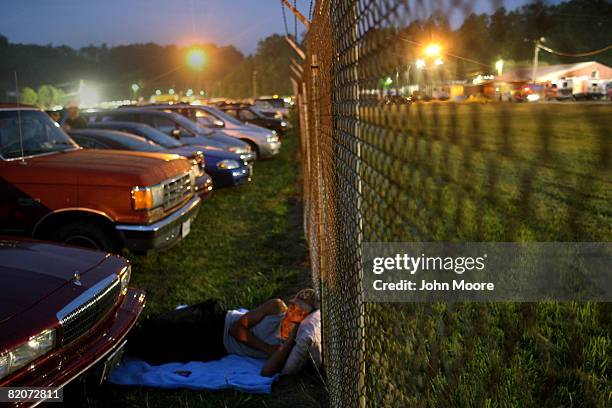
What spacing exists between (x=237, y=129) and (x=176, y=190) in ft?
30.6

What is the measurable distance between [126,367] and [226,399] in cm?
89

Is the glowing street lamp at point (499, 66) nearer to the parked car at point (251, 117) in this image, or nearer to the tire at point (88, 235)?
the tire at point (88, 235)

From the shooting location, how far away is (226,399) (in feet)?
12.4

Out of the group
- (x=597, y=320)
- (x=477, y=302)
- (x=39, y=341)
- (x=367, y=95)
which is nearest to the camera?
(x=367, y=95)

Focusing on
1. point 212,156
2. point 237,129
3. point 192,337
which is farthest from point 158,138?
point 192,337

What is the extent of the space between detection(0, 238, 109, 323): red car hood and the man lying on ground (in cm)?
74

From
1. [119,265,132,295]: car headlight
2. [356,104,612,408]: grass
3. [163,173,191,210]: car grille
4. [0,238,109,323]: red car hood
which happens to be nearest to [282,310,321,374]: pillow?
[356,104,612,408]: grass

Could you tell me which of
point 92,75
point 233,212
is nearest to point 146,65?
point 92,75

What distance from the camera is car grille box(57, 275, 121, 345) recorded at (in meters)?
3.16

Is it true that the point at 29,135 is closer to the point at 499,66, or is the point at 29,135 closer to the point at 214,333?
the point at 214,333

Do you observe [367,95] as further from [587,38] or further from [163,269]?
[163,269]

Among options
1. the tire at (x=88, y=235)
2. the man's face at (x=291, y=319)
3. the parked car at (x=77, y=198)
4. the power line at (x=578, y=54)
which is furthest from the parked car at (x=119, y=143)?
the power line at (x=578, y=54)

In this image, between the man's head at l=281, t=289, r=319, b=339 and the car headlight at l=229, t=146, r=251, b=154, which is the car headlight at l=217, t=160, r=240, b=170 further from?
the man's head at l=281, t=289, r=319, b=339

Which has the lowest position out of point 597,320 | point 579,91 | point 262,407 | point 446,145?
point 262,407
